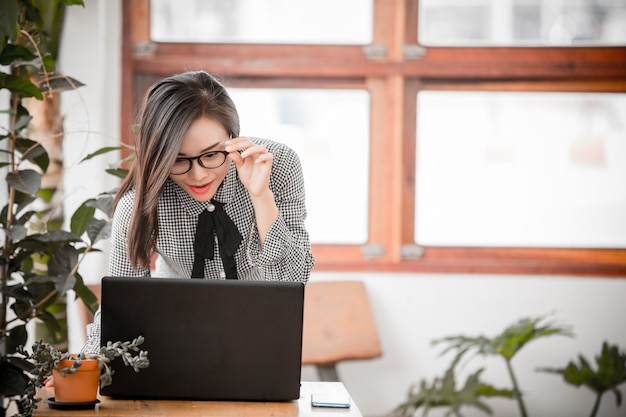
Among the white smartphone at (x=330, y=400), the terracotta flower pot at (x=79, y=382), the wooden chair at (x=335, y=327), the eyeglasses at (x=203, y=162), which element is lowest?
the wooden chair at (x=335, y=327)

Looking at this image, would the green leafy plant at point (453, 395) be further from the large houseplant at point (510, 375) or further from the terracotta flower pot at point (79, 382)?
the terracotta flower pot at point (79, 382)

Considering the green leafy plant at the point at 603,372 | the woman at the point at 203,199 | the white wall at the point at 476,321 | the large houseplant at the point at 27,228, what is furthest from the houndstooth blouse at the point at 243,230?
the green leafy plant at the point at 603,372

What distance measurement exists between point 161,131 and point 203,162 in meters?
0.11

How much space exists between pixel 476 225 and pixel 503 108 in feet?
1.67

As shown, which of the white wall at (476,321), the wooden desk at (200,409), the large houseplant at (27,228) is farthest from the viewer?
the white wall at (476,321)

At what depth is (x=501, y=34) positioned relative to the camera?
136 inches

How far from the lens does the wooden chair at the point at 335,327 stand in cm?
316

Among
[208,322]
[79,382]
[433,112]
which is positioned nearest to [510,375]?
[433,112]

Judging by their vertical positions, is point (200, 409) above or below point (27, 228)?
below

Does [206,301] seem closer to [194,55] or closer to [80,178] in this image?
[80,178]

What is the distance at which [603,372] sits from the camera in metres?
3.10

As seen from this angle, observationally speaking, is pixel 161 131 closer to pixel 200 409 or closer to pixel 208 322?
pixel 208 322

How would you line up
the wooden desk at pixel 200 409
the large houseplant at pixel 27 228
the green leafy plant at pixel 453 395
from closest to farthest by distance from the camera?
the wooden desk at pixel 200 409, the large houseplant at pixel 27 228, the green leafy plant at pixel 453 395

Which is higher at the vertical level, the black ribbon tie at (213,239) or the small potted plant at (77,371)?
the black ribbon tie at (213,239)
